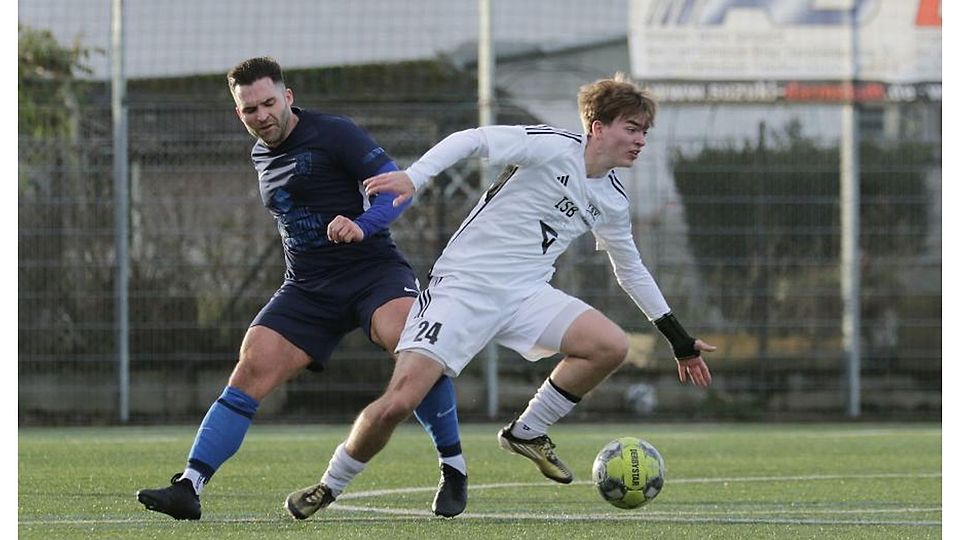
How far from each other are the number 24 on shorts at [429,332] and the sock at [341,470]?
0.52 metres

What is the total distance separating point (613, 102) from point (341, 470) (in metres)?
1.82

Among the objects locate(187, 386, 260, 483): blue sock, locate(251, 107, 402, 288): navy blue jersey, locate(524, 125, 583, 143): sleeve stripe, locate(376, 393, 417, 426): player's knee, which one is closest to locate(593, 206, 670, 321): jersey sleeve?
locate(524, 125, 583, 143): sleeve stripe

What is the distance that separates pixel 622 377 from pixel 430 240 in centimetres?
211

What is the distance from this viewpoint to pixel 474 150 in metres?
6.31

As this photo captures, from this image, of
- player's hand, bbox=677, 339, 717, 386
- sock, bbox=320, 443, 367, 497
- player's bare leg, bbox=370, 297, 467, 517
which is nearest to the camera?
sock, bbox=320, 443, 367, 497

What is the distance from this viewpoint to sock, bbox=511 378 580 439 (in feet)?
23.0

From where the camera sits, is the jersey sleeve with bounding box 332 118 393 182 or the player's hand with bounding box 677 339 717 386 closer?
the jersey sleeve with bounding box 332 118 393 182

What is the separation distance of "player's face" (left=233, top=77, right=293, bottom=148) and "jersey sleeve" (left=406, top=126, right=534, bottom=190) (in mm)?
631

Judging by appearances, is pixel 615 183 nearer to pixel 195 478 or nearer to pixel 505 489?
pixel 505 489

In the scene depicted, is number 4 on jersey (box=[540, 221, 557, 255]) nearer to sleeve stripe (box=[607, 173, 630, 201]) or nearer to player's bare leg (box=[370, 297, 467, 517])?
sleeve stripe (box=[607, 173, 630, 201])

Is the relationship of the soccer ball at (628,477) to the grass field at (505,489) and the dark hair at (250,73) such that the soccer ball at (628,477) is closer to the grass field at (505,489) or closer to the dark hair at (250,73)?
the grass field at (505,489)

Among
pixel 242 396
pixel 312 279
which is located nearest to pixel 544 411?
pixel 312 279

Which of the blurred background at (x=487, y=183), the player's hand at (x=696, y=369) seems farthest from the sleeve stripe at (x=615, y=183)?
the blurred background at (x=487, y=183)
